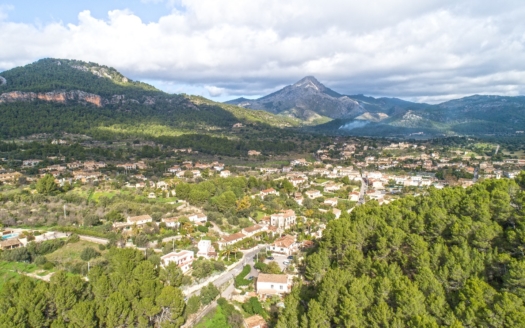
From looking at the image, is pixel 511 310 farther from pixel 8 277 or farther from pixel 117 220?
pixel 117 220

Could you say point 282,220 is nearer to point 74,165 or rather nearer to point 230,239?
point 230,239

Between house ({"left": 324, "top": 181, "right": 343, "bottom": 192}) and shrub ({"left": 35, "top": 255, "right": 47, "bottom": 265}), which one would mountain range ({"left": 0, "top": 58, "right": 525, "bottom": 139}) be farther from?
shrub ({"left": 35, "top": 255, "right": 47, "bottom": 265})

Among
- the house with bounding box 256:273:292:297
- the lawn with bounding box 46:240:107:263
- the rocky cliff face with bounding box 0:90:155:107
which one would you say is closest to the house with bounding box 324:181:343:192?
the house with bounding box 256:273:292:297

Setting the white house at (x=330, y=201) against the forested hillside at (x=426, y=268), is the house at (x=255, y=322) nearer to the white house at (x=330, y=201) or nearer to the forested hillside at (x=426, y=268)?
the forested hillside at (x=426, y=268)

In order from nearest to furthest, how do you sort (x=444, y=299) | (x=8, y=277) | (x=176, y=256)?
(x=444, y=299), (x=8, y=277), (x=176, y=256)

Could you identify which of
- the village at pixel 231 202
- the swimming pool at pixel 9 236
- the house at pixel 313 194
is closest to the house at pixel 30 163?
the village at pixel 231 202

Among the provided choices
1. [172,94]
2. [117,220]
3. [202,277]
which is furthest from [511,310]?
[172,94]
